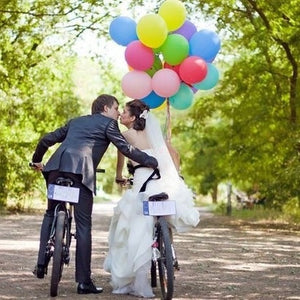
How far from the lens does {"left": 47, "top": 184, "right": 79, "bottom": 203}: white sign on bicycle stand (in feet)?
24.4

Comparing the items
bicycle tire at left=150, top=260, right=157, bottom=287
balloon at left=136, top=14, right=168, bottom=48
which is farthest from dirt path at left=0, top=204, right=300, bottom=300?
balloon at left=136, top=14, right=168, bottom=48

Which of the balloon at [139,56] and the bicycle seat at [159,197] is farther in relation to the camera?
the balloon at [139,56]

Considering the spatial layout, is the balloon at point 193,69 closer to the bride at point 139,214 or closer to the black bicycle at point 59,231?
the bride at point 139,214

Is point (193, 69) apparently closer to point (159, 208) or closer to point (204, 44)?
point (204, 44)

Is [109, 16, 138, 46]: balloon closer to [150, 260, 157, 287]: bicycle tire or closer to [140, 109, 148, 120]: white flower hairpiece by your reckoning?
[140, 109, 148, 120]: white flower hairpiece

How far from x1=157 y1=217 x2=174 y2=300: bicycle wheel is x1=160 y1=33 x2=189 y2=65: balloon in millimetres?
2489

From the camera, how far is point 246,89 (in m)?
23.1

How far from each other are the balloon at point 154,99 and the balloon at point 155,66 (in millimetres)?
277

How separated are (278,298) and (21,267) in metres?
3.61

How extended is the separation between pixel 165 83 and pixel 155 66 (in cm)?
58

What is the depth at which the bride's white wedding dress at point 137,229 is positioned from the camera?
24.8 ft

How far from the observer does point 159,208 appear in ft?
24.5

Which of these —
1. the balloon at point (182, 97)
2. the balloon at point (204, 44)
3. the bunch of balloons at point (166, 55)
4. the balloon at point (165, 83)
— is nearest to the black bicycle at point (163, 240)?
the balloon at point (165, 83)

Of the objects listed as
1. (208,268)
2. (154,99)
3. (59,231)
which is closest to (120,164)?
(59,231)
